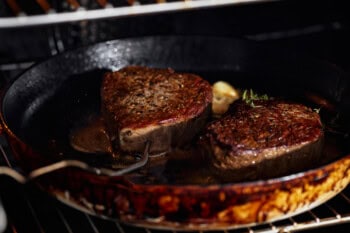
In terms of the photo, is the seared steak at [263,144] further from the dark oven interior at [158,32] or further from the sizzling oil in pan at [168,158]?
the dark oven interior at [158,32]

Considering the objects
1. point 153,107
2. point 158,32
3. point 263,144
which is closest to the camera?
point 263,144

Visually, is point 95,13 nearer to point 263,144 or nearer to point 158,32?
point 263,144

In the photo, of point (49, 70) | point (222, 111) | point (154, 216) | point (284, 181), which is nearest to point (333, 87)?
point (222, 111)

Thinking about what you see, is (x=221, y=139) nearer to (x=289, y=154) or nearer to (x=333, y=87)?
(x=289, y=154)

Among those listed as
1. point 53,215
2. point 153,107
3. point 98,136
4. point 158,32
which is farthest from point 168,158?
point 158,32

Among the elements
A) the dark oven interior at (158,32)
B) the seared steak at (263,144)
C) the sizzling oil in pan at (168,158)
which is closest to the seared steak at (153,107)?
the sizzling oil in pan at (168,158)

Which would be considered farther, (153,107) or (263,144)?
(153,107)
